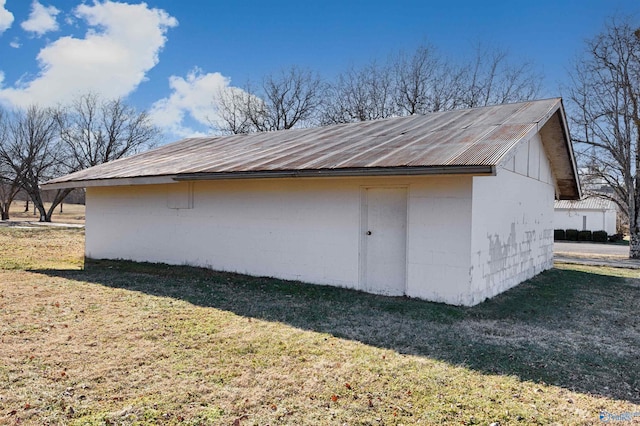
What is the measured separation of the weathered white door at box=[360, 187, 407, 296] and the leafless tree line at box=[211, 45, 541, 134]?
2015cm

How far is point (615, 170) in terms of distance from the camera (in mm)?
19328

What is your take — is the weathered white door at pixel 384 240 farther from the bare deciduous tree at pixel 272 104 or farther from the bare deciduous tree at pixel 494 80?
the bare deciduous tree at pixel 272 104

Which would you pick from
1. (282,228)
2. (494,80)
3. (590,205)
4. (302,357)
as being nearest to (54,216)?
(494,80)

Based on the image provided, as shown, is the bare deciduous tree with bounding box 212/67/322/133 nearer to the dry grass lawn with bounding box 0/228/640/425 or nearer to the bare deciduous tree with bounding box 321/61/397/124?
the bare deciduous tree with bounding box 321/61/397/124

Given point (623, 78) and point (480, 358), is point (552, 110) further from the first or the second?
point (623, 78)

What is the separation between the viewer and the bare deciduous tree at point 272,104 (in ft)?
101

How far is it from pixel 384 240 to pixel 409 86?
69.2ft

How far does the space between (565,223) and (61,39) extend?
118ft

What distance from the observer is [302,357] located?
14.1ft

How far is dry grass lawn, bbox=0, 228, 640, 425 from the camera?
3205 millimetres

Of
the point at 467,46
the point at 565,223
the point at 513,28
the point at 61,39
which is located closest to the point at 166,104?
the point at 61,39

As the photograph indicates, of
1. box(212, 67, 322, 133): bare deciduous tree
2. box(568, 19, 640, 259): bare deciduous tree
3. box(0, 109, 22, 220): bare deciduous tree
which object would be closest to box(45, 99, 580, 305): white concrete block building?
box(568, 19, 640, 259): bare deciduous tree

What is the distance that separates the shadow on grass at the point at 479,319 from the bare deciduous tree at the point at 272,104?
23574 mm

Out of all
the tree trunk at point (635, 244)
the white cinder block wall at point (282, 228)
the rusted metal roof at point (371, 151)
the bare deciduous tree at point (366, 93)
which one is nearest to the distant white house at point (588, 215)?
the tree trunk at point (635, 244)
